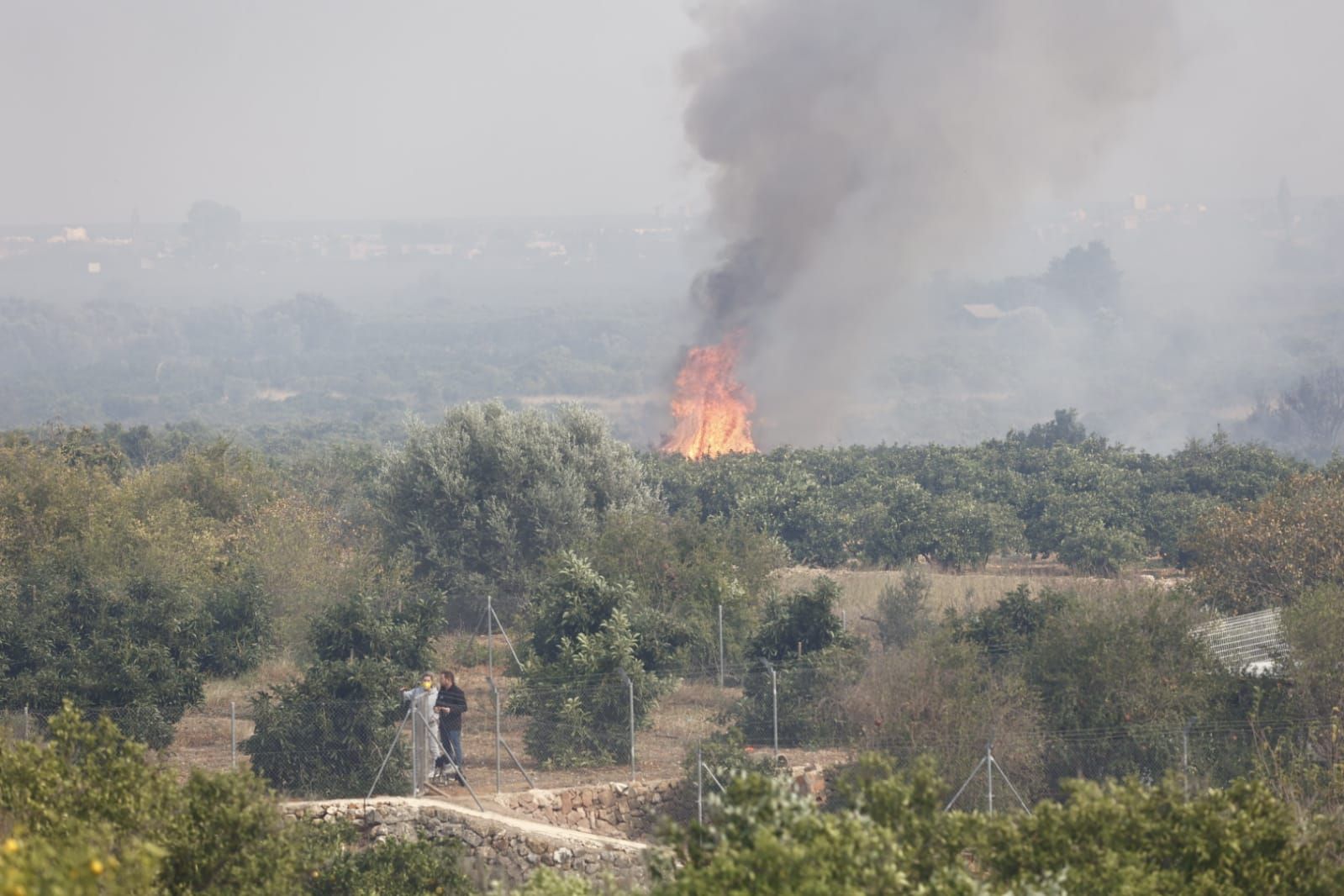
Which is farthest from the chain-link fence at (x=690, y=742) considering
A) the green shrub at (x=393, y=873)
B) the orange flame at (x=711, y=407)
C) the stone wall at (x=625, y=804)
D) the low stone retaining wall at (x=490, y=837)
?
the orange flame at (x=711, y=407)

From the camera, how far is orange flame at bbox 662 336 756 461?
59.0m

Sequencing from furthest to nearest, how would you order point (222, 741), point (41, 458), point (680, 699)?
1. point (41, 458)
2. point (680, 699)
3. point (222, 741)

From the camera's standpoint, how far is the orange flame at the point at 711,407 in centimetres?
5903

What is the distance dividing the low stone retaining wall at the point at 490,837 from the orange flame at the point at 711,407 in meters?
39.1

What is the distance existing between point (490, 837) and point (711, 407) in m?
40.6

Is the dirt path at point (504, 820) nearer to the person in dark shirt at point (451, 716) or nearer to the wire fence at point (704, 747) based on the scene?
the wire fence at point (704, 747)

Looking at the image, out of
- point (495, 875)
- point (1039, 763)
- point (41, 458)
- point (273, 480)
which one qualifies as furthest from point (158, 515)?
point (1039, 763)

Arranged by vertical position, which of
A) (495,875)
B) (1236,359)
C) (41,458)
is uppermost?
(1236,359)

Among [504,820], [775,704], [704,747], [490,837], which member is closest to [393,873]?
[490,837]

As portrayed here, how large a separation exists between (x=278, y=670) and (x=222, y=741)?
4764 millimetres

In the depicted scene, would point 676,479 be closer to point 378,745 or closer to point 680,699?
point 680,699

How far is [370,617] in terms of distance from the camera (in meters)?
24.6

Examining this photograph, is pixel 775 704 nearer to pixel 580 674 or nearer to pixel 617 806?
pixel 617 806

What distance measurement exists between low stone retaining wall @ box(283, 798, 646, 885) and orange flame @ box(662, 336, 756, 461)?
39.1 m
